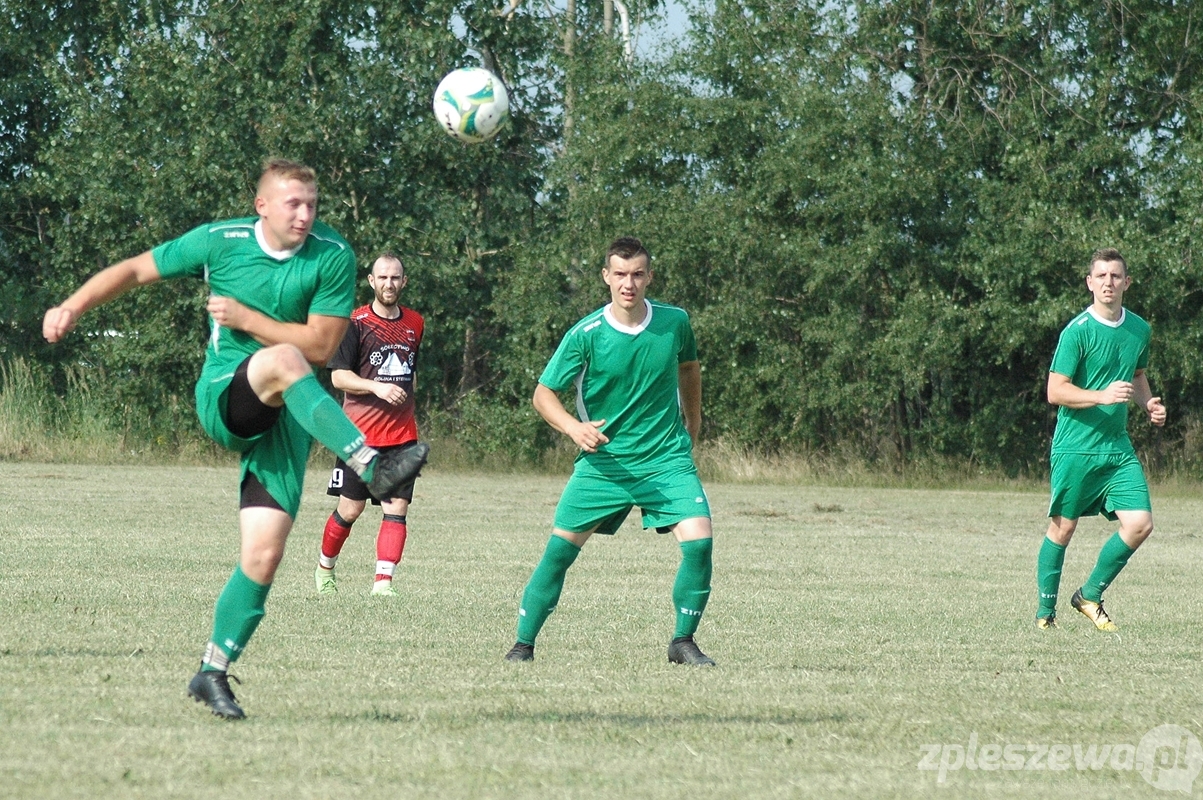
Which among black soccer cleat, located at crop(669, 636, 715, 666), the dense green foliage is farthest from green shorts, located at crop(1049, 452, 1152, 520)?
the dense green foliage

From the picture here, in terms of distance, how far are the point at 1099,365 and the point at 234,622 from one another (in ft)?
18.2

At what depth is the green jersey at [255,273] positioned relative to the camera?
5309 mm

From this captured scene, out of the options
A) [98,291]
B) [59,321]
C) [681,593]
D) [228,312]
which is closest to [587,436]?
[681,593]

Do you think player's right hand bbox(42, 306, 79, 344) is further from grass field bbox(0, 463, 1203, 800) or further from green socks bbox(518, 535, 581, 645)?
green socks bbox(518, 535, 581, 645)

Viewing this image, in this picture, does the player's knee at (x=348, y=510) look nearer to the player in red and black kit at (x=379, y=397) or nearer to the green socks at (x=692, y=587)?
the player in red and black kit at (x=379, y=397)

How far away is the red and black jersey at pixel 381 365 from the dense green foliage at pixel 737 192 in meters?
15.0

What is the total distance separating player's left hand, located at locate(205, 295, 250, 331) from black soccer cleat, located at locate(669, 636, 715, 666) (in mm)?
2611

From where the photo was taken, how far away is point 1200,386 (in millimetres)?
24719

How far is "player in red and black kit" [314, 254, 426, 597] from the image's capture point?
945 centimetres

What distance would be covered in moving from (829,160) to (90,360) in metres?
13.9

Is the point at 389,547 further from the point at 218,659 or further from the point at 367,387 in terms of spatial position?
the point at 218,659

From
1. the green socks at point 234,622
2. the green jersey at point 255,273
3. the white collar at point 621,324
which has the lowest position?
the green socks at point 234,622

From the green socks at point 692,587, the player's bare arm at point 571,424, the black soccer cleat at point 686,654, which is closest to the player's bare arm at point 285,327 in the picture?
the player's bare arm at point 571,424

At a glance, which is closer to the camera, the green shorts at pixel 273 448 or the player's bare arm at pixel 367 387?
the green shorts at pixel 273 448
